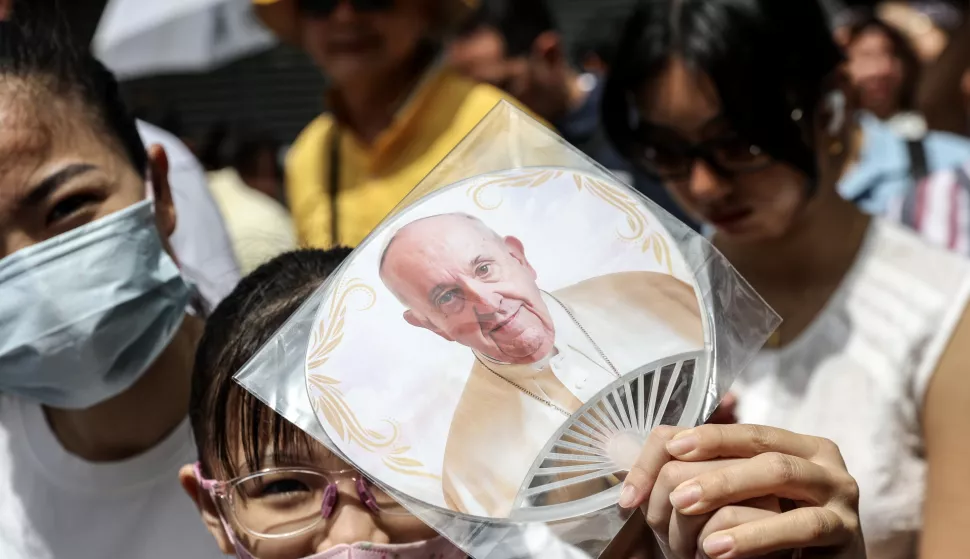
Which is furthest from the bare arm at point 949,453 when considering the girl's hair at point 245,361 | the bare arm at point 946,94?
the bare arm at point 946,94

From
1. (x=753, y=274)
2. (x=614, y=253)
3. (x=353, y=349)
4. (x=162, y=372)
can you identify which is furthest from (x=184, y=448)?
(x=753, y=274)

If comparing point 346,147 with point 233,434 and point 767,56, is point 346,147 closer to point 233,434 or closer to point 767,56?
point 767,56

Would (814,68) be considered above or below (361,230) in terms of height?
above

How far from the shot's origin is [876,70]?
402 centimetres

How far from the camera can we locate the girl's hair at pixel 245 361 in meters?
1.34

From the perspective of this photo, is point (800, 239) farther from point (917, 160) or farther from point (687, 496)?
point (917, 160)

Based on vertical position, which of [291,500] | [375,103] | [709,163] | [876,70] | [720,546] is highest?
[876,70]

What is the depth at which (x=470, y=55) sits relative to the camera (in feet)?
12.6

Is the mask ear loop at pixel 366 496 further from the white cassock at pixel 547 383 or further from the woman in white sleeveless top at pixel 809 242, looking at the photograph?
the woman in white sleeveless top at pixel 809 242

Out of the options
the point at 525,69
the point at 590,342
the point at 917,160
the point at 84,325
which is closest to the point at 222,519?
the point at 84,325

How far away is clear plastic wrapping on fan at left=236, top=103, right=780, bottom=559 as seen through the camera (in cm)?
105

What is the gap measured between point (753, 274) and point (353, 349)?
49.6 inches

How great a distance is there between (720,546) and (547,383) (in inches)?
8.9

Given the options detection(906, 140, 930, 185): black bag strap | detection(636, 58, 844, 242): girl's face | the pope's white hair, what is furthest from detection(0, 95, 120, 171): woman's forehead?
detection(906, 140, 930, 185): black bag strap
